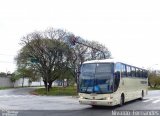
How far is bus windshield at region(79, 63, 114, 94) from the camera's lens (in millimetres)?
20266

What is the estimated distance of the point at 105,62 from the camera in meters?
21.0

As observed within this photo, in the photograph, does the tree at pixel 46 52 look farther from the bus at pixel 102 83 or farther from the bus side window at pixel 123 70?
the bus at pixel 102 83

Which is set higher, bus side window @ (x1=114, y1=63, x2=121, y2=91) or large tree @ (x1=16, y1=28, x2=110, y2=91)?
large tree @ (x1=16, y1=28, x2=110, y2=91)

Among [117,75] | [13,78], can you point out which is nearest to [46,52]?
[13,78]

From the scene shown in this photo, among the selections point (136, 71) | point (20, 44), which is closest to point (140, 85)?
point (136, 71)

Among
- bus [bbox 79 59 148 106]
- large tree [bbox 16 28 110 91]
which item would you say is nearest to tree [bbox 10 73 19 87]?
large tree [bbox 16 28 110 91]

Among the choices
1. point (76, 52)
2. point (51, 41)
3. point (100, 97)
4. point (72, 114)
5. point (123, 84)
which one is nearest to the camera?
point (72, 114)

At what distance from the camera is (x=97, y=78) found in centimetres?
2042

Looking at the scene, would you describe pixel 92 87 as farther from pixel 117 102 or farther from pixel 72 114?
pixel 72 114

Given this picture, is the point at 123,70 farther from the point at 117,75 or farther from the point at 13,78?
the point at 13,78

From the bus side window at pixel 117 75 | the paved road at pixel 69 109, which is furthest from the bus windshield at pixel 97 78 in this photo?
the paved road at pixel 69 109

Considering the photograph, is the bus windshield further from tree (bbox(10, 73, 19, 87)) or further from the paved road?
tree (bbox(10, 73, 19, 87))

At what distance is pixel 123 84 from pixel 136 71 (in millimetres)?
Result: 4940

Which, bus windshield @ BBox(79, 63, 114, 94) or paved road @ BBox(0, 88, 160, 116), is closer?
paved road @ BBox(0, 88, 160, 116)
